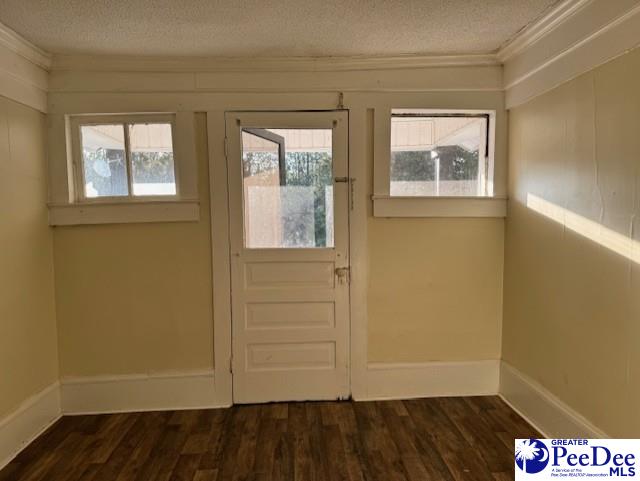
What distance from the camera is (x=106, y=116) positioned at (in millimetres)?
2457

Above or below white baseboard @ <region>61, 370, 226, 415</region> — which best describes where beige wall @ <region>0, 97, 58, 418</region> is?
above

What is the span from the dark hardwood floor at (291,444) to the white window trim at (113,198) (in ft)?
4.20

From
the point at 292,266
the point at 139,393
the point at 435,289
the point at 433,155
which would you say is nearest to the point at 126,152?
the point at 292,266

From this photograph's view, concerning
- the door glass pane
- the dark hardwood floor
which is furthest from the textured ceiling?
the dark hardwood floor

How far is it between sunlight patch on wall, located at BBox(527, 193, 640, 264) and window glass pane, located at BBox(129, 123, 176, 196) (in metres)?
2.25

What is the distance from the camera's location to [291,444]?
2.08 metres

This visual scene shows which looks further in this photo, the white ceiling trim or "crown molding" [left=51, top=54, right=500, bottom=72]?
"crown molding" [left=51, top=54, right=500, bottom=72]

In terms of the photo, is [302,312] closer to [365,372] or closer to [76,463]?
[365,372]

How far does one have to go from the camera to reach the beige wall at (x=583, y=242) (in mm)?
1605

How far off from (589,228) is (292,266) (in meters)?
1.65

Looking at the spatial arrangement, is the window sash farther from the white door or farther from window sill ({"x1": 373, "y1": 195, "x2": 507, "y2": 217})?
window sill ({"x1": 373, "y1": 195, "x2": 507, "y2": 217})

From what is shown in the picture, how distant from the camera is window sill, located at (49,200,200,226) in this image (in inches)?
94.0

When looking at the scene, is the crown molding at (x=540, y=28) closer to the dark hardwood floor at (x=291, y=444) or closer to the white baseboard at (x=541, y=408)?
the white baseboard at (x=541, y=408)

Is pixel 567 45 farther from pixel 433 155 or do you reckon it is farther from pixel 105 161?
pixel 105 161
